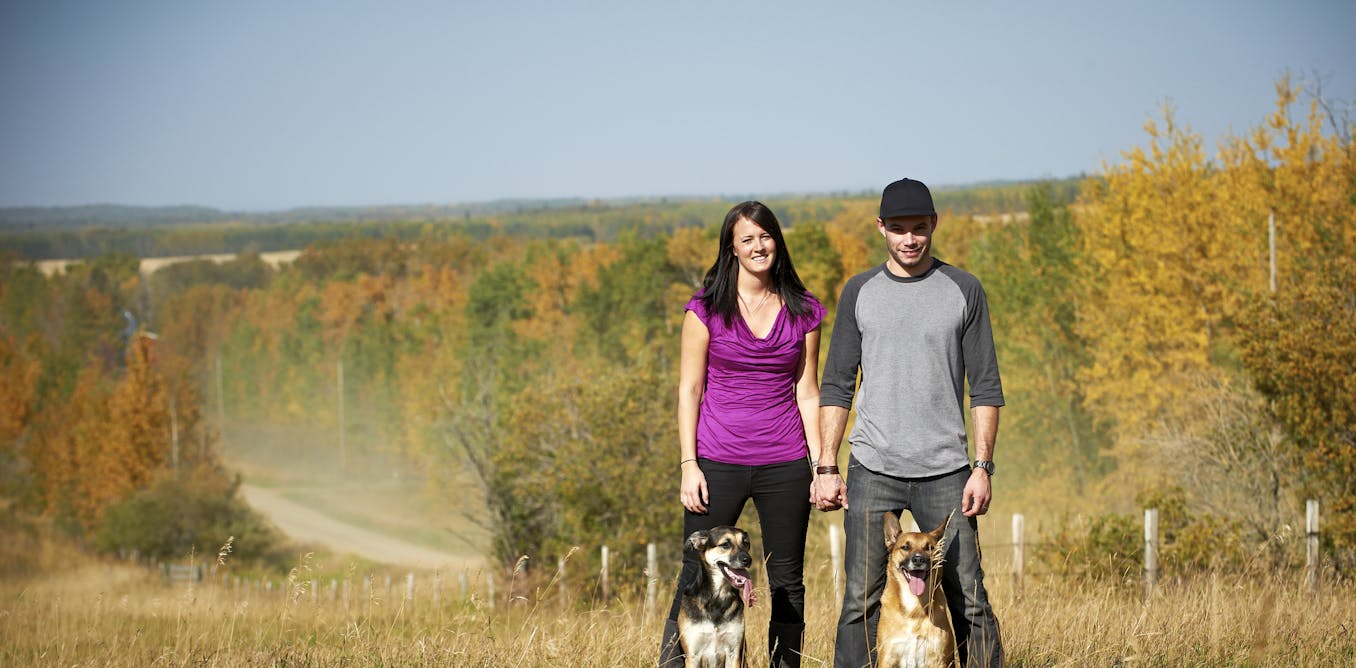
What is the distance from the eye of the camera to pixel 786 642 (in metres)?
4.79

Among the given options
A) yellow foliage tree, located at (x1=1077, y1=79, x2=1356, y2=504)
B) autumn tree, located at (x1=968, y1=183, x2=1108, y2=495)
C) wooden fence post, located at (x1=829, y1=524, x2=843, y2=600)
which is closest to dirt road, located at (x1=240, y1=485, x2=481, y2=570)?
autumn tree, located at (x1=968, y1=183, x2=1108, y2=495)

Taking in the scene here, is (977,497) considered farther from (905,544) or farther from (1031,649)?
(1031,649)

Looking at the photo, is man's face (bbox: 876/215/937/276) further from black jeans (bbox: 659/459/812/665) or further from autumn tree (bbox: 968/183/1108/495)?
autumn tree (bbox: 968/183/1108/495)

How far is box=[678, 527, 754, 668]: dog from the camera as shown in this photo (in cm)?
447

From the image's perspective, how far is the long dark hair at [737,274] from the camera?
4.74m

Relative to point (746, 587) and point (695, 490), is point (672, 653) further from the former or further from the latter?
point (695, 490)

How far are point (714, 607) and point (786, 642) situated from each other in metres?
0.46

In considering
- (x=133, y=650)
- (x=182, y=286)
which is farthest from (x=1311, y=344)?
(x=182, y=286)

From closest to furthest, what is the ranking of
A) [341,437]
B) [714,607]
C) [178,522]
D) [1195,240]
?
1. [714,607]
2. [1195,240]
3. [178,522]
4. [341,437]

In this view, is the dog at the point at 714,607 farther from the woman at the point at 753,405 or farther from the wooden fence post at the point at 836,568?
the wooden fence post at the point at 836,568

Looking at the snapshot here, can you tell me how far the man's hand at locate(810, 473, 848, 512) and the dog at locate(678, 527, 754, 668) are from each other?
0.35 metres

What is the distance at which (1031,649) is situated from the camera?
539 cm

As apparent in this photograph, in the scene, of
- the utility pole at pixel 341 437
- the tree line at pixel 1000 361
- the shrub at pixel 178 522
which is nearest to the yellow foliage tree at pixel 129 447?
the tree line at pixel 1000 361

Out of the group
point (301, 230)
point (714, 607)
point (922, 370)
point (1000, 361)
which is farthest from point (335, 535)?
point (301, 230)
